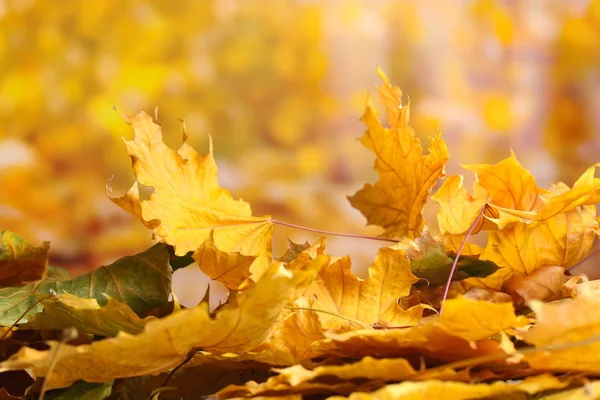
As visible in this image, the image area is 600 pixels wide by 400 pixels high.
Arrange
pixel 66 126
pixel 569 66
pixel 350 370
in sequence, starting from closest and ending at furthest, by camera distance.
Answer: pixel 350 370 < pixel 66 126 < pixel 569 66

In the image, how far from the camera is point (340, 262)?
16 centimetres

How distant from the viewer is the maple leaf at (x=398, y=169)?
0.17 m

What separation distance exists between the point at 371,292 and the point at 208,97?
76 centimetres

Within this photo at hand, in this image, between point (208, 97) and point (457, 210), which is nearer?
point (457, 210)

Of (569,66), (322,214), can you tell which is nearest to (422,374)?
(322,214)

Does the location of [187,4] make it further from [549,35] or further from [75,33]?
[549,35]

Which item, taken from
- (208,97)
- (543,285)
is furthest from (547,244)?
(208,97)

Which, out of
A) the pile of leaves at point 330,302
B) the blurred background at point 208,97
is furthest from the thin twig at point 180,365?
the blurred background at point 208,97

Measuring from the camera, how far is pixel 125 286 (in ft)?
0.58

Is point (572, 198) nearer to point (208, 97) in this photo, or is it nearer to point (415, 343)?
point (415, 343)

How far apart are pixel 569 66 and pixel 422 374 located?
1018 mm

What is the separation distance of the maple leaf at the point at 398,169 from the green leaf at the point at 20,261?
113 mm

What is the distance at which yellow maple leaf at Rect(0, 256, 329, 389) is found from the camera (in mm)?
115

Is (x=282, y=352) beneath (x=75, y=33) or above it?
beneath
